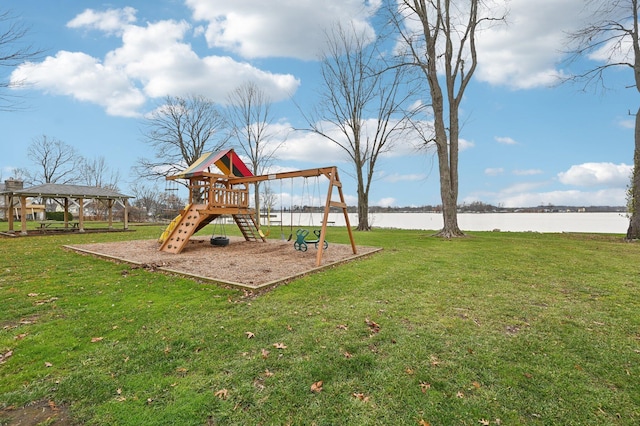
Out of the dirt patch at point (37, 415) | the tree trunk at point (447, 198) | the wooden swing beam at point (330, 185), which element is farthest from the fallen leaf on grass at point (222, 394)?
the tree trunk at point (447, 198)

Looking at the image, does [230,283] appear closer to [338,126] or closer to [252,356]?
[252,356]

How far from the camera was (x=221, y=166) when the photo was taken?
38.0 ft

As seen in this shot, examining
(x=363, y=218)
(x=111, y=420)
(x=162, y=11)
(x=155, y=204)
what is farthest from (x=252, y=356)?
(x=155, y=204)

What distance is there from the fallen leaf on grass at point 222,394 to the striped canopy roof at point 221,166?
9.15 meters

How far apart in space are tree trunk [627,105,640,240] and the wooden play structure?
1438 cm

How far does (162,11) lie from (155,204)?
44706 mm

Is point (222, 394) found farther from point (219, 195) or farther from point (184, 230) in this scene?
point (219, 195)

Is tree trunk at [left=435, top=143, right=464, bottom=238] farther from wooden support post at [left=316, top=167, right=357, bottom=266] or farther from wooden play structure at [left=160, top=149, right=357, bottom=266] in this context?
wooden support post at [left=316, top=167, right=357, bottom=266]

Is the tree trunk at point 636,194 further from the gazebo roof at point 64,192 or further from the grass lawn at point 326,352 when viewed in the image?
the gazebo roof at point 64,192

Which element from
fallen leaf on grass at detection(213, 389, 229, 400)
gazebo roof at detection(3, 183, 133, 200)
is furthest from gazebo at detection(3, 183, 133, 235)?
fallen leaf on grass at detection(213, 389, 229, 400)

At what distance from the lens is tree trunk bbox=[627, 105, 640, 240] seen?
1370 centimetres

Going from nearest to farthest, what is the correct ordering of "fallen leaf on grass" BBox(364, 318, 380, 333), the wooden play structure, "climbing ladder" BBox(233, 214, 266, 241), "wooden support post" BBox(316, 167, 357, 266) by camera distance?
1. "fallen leaf on grass" BBox(364, 318, 380, 333)
2. "wooden support post" BBox(316, 167, 357, 266)
3. the wooden play structure
4. "climbing ladder" BBox(233, 214, 266, 241)

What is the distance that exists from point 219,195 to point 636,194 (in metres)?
18.9

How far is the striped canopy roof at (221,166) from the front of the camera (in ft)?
35.1
